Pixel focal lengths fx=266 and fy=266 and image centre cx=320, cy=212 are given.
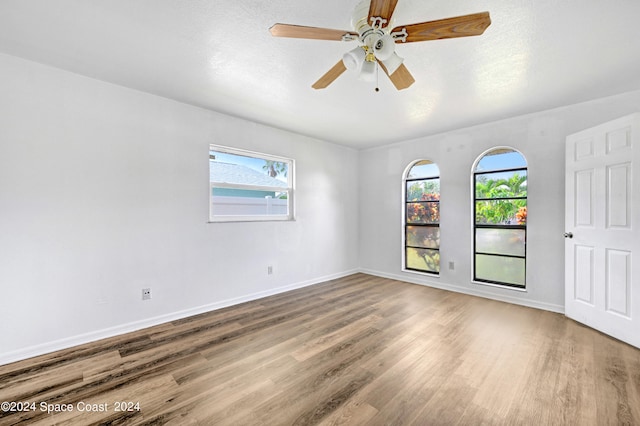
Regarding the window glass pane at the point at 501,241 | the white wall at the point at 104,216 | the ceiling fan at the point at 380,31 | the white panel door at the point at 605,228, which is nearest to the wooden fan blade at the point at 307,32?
the ceiling fan at the point at 380,31

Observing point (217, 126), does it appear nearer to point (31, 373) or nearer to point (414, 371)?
point (31, 373)

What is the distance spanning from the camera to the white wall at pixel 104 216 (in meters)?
2.30

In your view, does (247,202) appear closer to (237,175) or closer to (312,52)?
(237,175)

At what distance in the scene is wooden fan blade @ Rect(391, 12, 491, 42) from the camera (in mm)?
1394

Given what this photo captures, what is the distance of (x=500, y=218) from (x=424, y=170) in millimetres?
1423

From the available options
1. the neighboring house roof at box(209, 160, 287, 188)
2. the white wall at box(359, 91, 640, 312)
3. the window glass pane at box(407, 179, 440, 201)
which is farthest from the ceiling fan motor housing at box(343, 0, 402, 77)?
the window glass pane at box(407, 179, 440, 201)

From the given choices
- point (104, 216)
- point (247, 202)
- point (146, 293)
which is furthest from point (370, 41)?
point (146, 293)

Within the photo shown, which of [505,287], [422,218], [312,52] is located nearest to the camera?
[312,52]

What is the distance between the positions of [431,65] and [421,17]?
0.67 metres

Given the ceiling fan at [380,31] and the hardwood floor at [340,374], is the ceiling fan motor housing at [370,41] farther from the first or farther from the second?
the hardwood floor at [340,374]

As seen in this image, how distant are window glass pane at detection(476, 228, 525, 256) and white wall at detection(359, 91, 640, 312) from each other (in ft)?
0.50

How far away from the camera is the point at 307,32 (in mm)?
1555

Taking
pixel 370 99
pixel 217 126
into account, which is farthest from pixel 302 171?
pixel 370 99

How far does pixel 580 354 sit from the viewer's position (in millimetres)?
2332
